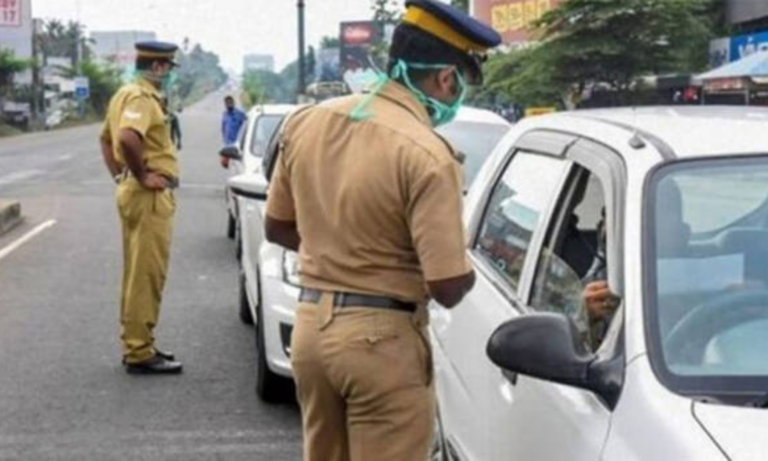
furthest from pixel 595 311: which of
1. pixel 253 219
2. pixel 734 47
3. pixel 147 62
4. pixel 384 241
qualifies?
pixel 734 47

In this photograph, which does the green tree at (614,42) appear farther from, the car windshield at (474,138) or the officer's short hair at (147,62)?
the officer's short hair at (147,62)

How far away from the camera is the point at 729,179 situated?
3146mm

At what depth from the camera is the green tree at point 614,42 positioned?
2139 centimetres

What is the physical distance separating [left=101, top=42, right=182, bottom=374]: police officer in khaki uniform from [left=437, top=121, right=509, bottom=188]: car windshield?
1924mm

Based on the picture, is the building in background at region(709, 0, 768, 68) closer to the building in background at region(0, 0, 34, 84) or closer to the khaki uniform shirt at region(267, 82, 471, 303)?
the khaki uniform shirt at region(267, 82, 471, 303)

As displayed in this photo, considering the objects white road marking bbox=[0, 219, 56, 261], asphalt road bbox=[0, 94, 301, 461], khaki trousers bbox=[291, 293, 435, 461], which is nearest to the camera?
khaki trousers bbox=[291, 293, 435, 461]

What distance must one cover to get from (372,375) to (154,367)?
166 inches

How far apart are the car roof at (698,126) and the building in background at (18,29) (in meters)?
56.8

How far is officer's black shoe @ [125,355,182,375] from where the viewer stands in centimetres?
713

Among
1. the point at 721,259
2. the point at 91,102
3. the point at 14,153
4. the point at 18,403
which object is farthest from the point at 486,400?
the point at 91,102

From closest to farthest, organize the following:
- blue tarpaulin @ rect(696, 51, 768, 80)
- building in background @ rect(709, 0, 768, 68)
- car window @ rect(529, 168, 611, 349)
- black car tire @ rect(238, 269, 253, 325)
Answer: car window @ rect(529, 168, 611, 349)
black car tire @ rect(238, 269, 253, 325)
blue tarpaulin @ rect(696, 51, 768, 80)
building in background @ rect(709, 0, 768, 68)

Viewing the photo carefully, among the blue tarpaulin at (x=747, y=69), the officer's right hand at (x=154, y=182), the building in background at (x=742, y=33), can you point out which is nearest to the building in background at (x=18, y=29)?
the building in background at (x=742, y=33)

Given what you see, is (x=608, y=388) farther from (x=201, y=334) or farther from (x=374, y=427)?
(x=201, y=334)

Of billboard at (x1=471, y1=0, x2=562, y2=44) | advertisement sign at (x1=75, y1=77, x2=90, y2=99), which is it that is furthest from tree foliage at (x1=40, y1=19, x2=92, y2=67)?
billboard at (x1=471, y1=0, x2=562, y2=44)
